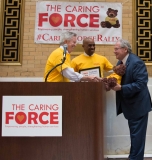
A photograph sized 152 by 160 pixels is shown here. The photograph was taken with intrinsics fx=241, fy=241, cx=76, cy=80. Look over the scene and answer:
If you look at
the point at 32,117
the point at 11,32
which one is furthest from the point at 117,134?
the point at 11,32

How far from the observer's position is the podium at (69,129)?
82.6 inches

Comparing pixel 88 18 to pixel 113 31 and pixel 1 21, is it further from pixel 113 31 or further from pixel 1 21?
pixel 1 21

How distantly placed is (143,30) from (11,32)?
7.61ft

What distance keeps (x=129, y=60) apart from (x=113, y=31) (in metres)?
1.52

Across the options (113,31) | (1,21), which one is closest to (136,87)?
(113,31)

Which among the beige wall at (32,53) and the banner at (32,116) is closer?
the banner at (32,116)

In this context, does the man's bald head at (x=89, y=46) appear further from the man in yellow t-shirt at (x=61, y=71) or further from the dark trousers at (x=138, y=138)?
the dark trousers at (x=138, y=138)

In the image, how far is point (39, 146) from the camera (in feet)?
6.89

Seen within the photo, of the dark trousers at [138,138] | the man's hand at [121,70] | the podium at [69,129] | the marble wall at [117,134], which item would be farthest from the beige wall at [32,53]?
the podium at [69,129]

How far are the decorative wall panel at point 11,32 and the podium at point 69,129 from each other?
2.14m

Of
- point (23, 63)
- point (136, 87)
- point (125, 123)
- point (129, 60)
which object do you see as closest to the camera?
point (136, 87)

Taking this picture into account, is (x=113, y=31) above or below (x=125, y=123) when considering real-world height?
above

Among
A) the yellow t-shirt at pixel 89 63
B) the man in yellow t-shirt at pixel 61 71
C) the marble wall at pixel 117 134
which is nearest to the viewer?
the man in yellow t-shirt at pixel 61 71

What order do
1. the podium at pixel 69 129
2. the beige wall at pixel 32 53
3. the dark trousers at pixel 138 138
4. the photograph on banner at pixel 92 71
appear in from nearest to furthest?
the podium at pixel 69 129
the dark trousers at pixel 138 138
the photograph on banner at pixel 92 71
the beige wall at pixel 32 53
